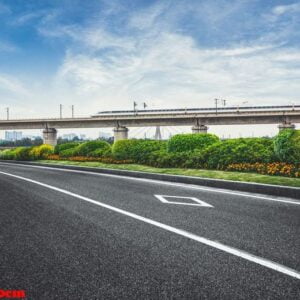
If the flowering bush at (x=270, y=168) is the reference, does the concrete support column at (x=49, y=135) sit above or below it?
above

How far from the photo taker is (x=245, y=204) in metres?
8.27

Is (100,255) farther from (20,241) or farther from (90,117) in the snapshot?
(90,117)

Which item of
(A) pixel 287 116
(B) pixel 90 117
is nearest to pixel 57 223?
(A) pixel 287 116

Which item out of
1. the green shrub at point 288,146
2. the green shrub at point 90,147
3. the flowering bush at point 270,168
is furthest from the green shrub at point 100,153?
the green shrub at point 288,146

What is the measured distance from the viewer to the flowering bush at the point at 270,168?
11.9 metres

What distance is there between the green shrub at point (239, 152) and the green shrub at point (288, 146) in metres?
0.83

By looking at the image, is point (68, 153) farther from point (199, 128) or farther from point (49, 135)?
point (49, 135)

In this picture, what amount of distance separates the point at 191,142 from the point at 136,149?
4385mm

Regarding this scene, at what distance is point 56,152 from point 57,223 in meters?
30.3

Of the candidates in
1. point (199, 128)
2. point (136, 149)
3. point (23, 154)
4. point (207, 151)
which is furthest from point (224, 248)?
point (199, 128)

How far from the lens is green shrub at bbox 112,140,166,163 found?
21.5 meters

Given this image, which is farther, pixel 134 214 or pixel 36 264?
pixel 134 214

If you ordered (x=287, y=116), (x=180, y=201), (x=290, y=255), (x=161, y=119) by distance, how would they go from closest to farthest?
(x=290, y=255) < (x=180, y=201) < (x=287, y=116) < (x=161, y=119)

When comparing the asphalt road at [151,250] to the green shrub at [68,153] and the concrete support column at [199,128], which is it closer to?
the green shrub at [68,153]
